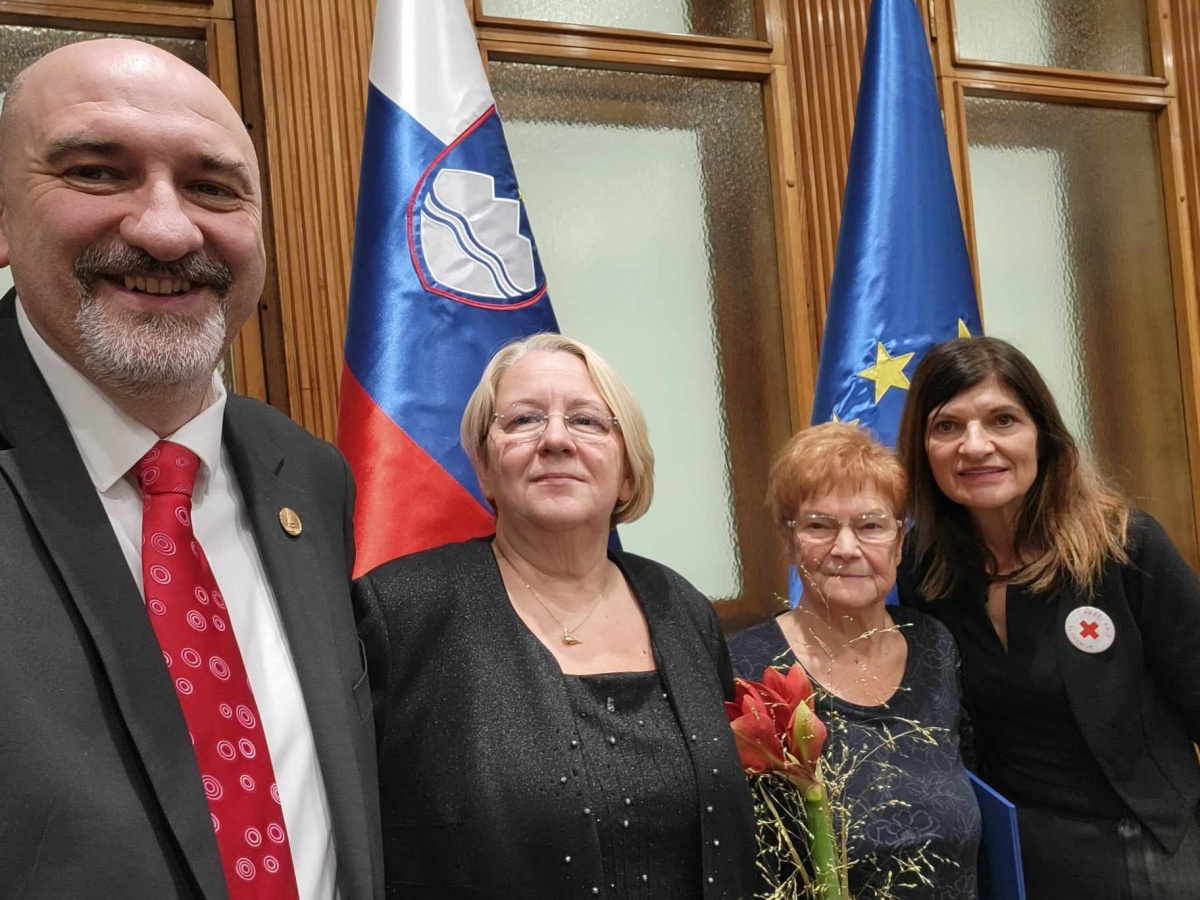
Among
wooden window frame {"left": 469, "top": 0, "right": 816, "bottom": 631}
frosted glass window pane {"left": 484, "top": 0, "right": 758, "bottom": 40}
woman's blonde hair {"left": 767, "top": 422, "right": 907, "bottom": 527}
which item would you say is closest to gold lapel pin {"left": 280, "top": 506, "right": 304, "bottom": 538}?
woman's blonde hair {"left": 767, "top": 422, "right": 907, "bottom": 527}

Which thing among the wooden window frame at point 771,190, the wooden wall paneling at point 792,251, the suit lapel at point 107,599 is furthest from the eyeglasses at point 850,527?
the wooden wall paneling at point 792,251

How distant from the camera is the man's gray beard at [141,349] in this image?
1.21m

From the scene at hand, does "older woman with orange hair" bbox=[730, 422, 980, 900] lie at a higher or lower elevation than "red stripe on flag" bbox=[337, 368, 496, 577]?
lower

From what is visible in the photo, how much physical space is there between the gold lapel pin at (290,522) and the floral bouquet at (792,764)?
65cm

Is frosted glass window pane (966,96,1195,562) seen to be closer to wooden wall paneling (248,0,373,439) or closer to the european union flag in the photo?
the european union flag

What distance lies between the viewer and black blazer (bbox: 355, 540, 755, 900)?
1570 millimetres

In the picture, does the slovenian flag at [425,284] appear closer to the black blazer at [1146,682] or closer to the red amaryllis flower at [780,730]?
the red amaryllis flower at [780,730]

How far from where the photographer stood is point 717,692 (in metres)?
1.78

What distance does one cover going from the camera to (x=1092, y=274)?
4.24 meters

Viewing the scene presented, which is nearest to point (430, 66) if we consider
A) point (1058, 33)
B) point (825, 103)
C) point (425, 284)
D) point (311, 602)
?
point (425, 284)

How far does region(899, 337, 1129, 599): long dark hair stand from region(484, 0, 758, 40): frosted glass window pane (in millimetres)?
1684

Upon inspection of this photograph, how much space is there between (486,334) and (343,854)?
54.1 inches

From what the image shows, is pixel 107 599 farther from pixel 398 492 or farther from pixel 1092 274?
pixel 1092 274

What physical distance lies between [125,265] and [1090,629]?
5.86 feet
